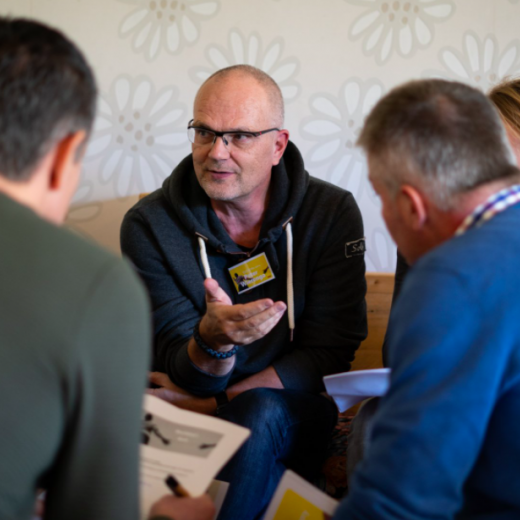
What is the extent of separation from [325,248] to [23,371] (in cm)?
128

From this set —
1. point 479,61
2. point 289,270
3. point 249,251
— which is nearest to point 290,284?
point 289,270

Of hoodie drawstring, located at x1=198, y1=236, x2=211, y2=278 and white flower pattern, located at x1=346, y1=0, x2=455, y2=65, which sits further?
white flower pattern, located at x1=346, y1=0, x2=455, y2=65

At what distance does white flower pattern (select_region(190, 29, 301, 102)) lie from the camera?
2.32m

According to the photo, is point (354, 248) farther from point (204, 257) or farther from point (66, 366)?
point (66, 366)

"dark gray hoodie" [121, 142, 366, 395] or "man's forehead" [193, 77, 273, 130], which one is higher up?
"man's forehead" [193, 77, 273, 130]

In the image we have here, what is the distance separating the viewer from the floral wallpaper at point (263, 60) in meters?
2.29

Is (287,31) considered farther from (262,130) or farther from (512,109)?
(512,109)

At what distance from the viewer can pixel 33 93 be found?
0.71 metres

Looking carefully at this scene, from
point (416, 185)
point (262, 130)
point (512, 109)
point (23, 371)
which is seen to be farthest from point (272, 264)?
point (23, 371)

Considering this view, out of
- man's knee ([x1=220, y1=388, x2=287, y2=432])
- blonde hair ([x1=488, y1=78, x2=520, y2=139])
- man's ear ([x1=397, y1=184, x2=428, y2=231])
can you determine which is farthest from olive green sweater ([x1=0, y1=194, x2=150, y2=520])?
blonde hair ([x1=488, y1=78, x2=520, y2=139])

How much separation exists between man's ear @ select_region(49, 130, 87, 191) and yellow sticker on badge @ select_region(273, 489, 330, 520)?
0.74 meters

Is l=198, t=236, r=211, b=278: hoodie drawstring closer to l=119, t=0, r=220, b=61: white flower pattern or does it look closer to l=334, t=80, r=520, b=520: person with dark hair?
l=119, t=0, r=220, b=61: white flower pattern

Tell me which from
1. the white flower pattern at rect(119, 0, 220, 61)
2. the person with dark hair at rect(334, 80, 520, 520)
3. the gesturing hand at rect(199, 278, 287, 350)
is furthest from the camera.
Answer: the white flower pattern at rect(119, 0, 220, 61)

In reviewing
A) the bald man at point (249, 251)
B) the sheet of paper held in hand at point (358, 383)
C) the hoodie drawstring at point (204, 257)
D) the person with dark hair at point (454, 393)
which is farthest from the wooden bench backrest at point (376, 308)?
the person with dark hair at point (454, 393)
